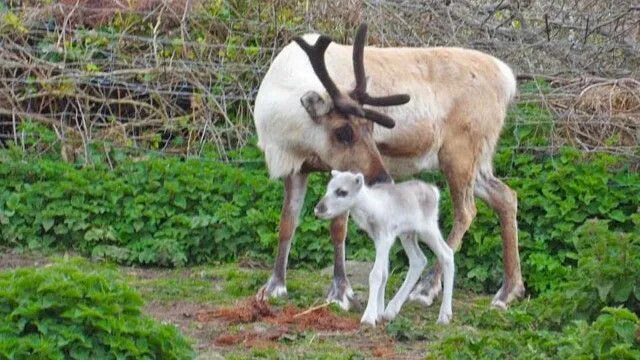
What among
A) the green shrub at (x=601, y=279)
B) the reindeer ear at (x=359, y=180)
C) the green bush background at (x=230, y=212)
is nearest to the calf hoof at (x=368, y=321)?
the reindeer ear at (x=359, y=180)

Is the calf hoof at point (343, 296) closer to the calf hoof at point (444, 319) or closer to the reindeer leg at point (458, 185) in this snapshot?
the calf hoof at point (444, 319)

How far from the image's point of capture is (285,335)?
7.92 m

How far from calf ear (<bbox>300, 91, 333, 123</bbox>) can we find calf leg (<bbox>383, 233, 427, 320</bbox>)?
3.10ft

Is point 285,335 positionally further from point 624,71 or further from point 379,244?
point 624,71

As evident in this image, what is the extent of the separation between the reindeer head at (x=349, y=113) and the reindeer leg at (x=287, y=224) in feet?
1.53

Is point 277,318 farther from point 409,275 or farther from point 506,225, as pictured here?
point 506,225

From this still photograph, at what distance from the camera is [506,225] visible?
33.2ft

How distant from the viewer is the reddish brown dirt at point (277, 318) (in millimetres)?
8047

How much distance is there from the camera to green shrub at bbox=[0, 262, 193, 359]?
6129mm

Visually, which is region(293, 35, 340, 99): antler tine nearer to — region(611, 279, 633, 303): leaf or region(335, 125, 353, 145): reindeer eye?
region(335, 125, 353, 145): reindeer eye

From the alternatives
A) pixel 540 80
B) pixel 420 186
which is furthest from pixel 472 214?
pixel 540 80

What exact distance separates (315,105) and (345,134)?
26cm

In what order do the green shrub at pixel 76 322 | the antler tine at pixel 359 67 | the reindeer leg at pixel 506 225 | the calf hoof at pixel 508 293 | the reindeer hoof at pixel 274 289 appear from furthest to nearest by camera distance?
the reindeer leg at pixel 506 225 < the calf hoof at pixel 508 293 < the reindeer hoof at pixel 274 289 < the antler tine at pixel 359 67 < the green shrub at pixel 76 322

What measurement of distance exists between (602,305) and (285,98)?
262cm
